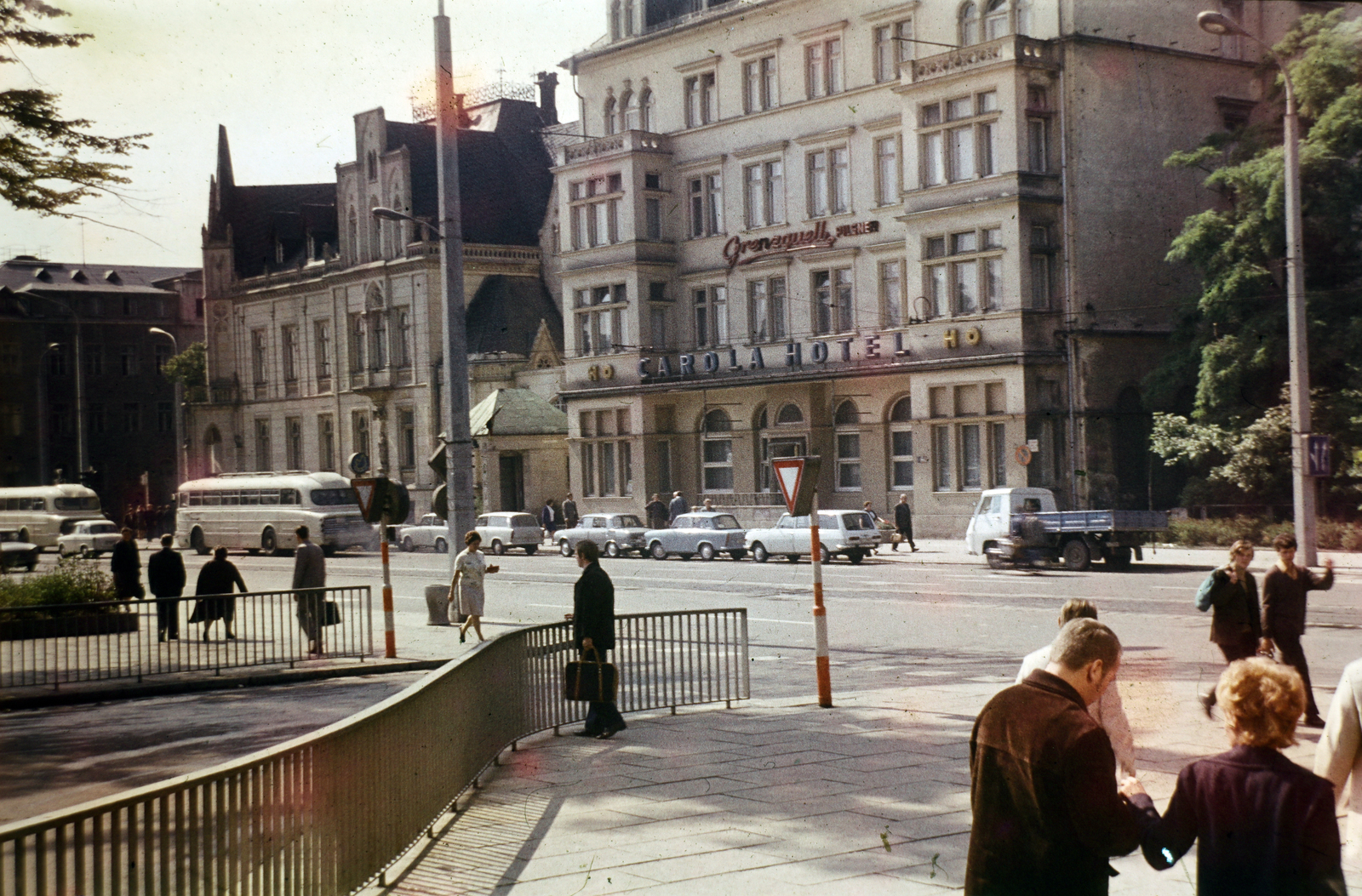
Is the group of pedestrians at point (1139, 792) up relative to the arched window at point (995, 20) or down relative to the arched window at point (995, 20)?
down

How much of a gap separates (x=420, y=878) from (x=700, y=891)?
153 cm

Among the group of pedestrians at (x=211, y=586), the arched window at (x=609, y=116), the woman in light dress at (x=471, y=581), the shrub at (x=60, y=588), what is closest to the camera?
the group of pedestrians at (x=211, y=586)

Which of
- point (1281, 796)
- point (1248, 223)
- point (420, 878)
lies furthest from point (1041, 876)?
point (1248, 223)

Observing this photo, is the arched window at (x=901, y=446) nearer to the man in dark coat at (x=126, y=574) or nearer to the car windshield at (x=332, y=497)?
the car windshield at (x=332, y=497)

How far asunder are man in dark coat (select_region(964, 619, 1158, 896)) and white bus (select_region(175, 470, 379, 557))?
47.6 meters

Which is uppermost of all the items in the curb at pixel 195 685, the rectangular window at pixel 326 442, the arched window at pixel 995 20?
the arched window at pixel 995 20

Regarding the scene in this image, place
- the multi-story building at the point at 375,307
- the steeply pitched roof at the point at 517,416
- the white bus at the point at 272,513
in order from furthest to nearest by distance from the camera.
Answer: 1. the multi-story building at the point at 375,307
2. the steeply pitched roof at the point at 517,416
3. the white bus at the point at 272,513

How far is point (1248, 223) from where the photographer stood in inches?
1421

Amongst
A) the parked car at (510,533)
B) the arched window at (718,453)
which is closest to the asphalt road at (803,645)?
the parked car at (510,533)

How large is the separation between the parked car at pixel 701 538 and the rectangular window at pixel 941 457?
6314 mm

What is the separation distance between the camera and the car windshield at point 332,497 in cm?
5353

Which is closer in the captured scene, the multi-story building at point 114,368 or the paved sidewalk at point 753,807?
the paved sidewalk at point 753,807

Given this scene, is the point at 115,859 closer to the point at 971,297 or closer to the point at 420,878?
the point at 420,878

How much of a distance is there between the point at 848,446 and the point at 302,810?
42.1m
